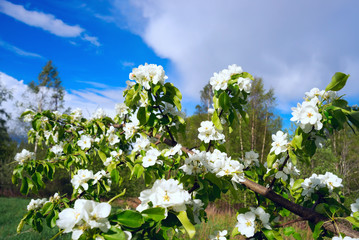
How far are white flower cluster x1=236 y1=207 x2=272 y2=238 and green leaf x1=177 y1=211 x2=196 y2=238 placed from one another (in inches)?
24.8

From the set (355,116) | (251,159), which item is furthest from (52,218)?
(355,116)

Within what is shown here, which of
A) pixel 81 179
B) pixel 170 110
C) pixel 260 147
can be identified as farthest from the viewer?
pixel 260 147

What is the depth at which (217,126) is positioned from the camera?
50.0 inches

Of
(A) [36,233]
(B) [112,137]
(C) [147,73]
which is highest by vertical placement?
(C) [147,73]

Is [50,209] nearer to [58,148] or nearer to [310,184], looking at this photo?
[58,148]

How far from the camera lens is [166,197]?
30.1 inches

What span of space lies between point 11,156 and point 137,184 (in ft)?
27.7

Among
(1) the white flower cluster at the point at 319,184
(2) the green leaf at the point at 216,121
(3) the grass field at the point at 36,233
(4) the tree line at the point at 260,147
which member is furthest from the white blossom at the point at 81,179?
(4) the tree line at the point at 260,147

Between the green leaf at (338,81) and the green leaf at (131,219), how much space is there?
0.91 metres

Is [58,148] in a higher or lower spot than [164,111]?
lower

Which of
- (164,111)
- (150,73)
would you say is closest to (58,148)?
(164,111)

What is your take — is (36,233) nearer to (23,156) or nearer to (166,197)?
(23,156)

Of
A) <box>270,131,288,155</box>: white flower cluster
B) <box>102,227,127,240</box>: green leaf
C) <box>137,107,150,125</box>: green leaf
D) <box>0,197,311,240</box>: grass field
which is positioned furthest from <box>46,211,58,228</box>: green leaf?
<box>0,197,311,240</box>: grass field

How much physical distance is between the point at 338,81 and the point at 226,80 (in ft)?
1.68
